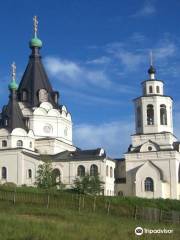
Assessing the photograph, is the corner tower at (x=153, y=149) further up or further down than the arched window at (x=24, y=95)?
further down

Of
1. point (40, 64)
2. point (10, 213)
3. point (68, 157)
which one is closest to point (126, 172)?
point (68, 157)

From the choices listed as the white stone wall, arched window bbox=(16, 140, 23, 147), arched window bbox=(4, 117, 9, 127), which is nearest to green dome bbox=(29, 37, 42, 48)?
arched window bbox=(4, 117, 9, 127)

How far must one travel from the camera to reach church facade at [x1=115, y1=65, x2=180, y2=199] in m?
45.8

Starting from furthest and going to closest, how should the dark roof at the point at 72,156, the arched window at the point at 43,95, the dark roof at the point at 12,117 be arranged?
the arched window at the point at 43,95 < the dark roof at the point at 12,117 < the dark roof at the point at 72,156

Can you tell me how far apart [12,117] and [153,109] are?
497 inches

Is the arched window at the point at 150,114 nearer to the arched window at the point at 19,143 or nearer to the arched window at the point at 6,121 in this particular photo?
the arched window at the point at 19,143

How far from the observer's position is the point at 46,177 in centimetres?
4412

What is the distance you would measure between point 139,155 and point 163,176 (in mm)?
2760

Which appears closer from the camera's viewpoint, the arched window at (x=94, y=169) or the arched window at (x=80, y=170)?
the arched window at (x=94, y=169)

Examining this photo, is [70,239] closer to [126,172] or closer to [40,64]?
[126,172]

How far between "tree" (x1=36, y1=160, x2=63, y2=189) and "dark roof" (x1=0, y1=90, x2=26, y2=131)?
4.63 m

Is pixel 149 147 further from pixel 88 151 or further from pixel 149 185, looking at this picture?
pixel 88 151

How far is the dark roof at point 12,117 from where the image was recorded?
5003 cm

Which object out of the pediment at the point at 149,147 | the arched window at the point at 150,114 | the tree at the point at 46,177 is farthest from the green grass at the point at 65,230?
the arched window at the point at 150,114
